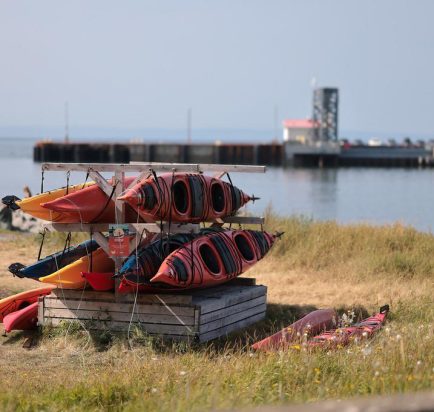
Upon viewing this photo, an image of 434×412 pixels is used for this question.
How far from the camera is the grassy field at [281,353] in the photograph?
5.77 meters

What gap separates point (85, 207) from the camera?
10.1 metres

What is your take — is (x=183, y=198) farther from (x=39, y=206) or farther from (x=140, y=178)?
(x=39, y=206)

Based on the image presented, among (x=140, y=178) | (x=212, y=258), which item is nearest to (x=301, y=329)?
(x=212, y=258)

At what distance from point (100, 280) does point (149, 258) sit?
1.95 feet

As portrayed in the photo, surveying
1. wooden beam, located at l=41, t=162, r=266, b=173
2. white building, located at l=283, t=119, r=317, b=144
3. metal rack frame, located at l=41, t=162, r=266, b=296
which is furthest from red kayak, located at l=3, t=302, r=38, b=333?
white building, located at l=283, t=119, r=317, b=144

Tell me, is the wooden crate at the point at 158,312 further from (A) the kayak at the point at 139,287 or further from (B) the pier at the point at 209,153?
(B) the pier at the point at 209,153

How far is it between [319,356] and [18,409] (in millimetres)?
2296

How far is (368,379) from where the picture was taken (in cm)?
585

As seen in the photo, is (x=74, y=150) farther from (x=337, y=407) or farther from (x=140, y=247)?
(x=337, y=407)

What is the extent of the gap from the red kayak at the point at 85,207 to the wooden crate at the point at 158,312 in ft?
2.81

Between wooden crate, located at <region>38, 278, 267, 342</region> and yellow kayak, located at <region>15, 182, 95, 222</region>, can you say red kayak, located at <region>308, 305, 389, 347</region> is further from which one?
yellow kayak, located at <region>15, 182, 95, 222</region>

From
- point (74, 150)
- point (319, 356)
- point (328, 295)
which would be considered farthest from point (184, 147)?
point (319, 356)

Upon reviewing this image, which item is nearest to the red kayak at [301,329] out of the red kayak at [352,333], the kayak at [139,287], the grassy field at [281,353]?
the red kayak at [352,333]

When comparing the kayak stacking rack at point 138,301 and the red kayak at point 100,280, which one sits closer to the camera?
the kayak stacking rack at point 138,301
